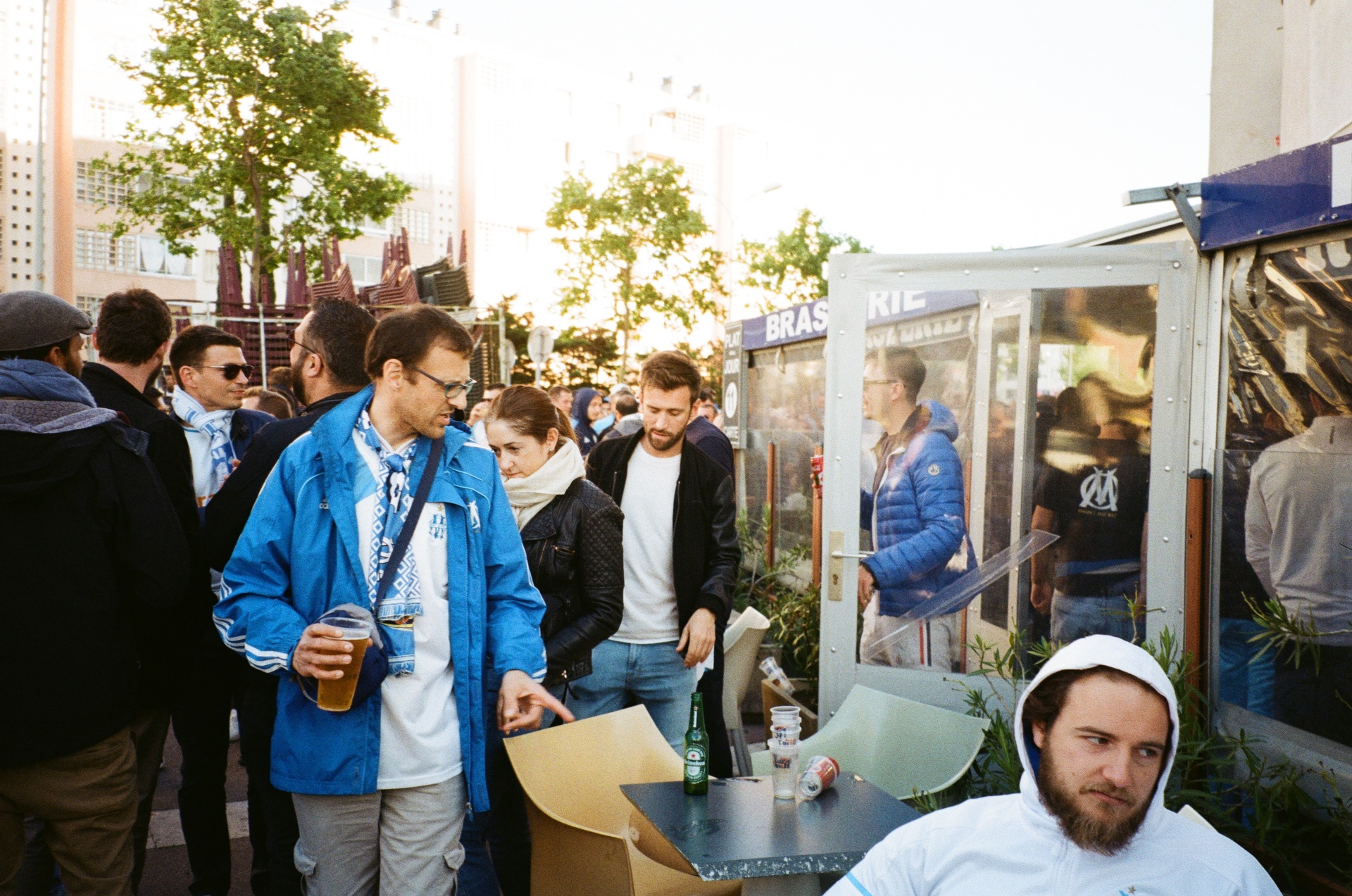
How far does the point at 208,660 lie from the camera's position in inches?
143

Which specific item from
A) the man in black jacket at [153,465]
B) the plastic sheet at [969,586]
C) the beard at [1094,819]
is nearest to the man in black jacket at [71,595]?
the man in black jacket at [153,465]

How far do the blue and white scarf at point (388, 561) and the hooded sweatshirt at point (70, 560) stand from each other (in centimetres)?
68

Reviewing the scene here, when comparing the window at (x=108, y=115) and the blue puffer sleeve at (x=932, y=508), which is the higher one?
the window at (x=108, y=115)

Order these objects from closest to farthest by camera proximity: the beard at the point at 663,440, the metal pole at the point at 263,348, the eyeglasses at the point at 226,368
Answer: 1. the beard at the point at 663,440
2. the eyeglasses at the point at 226,368
3. the metal pole at the point at 263,348

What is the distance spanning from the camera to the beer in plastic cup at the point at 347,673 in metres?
2.42

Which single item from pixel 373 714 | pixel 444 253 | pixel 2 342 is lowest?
pixel 373 714

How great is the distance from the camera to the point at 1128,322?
4605 mm

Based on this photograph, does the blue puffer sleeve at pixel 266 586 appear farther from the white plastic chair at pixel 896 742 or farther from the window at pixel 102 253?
the window at pixel 102 253

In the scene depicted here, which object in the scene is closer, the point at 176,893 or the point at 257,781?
the point at 257,781

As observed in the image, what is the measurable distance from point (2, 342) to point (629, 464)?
7.40 feet

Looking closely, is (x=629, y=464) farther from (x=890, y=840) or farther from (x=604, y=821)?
(x=890, y=840)

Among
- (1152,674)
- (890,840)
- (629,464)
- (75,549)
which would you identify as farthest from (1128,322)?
(75,549)

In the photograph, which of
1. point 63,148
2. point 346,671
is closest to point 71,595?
point 346,671

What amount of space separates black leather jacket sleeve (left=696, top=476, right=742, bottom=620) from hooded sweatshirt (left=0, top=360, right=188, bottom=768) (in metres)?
1.94
